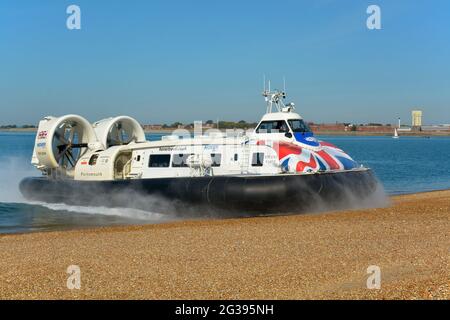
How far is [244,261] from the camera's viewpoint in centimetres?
597

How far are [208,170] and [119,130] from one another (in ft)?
14.1

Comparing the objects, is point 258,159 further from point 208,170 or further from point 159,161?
point 159,161

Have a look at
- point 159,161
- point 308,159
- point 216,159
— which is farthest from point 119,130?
point 308,159

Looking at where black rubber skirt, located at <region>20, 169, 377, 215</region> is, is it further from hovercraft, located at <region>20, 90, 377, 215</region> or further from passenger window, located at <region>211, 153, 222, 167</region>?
passenger window, located at <region>211, 153, 222, 167</region>

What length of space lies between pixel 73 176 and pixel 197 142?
4035mm

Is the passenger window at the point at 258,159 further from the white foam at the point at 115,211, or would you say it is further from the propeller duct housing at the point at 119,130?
the propeller duct housing at the point at 119,130

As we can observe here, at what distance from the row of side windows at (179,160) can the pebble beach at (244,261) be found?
2013mm

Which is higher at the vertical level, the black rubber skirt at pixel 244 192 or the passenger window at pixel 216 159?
the passenger window at pixel 216 159

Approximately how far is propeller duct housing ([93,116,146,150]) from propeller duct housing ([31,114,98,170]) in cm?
26

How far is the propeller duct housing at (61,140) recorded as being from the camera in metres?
13.8

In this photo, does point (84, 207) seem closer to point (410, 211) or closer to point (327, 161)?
point (327, 161)

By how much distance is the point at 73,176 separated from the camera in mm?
14219

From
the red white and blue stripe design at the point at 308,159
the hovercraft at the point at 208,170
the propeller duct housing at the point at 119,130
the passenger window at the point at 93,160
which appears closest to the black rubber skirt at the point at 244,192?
the hovercraft at the point at 208,170

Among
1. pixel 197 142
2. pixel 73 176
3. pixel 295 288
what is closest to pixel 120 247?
pixel 295 288
